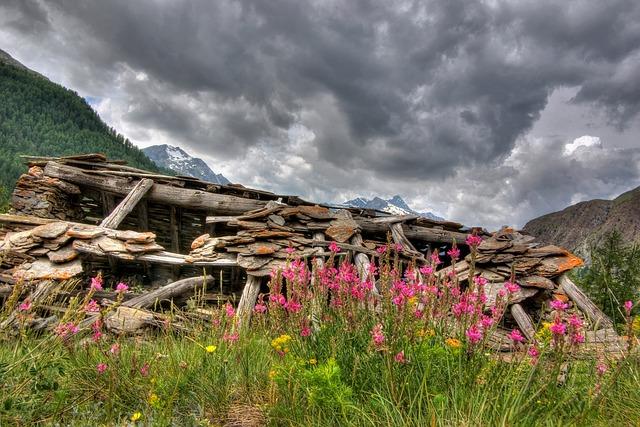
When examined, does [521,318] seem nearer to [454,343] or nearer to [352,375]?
[454,343]

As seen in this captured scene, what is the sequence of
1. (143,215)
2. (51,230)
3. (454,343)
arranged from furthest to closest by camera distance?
(143,215) < (51,230) < (454,343)

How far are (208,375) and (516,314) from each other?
22.3ft

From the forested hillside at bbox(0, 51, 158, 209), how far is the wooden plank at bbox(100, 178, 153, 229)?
10964cm

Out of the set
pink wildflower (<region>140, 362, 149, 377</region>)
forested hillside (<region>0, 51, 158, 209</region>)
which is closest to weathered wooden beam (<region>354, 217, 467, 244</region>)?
pink wildflower (<region>140, 362, 149, 377</region>)

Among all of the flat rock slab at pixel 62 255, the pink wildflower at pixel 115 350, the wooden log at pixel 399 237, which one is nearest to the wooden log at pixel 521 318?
→ the wooden log at pixel 399 237

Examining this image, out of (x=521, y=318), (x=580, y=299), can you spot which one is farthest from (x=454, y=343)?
(x=580, y=299)

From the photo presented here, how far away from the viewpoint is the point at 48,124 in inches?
4705

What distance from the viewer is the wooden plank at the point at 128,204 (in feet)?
25.7

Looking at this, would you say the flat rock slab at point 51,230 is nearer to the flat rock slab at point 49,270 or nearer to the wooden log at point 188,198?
the flat rock slab at point 49,270

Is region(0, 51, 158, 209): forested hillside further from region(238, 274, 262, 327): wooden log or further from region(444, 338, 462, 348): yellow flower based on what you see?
region(444, 338, 462, 348): yellow flower

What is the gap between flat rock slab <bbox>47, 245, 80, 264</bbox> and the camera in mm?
6785

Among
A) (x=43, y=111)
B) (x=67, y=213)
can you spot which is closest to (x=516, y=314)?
(x=67, y=213)

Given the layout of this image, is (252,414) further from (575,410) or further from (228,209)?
(228,209)

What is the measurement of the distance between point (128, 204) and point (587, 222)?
4104 centimetres
